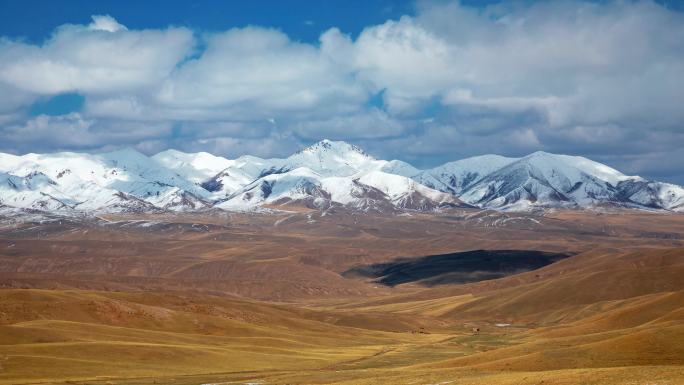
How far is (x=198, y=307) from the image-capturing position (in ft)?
537

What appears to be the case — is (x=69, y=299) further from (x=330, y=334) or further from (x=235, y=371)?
(x=235, y=371)

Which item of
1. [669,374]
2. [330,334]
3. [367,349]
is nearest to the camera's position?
[669,374]

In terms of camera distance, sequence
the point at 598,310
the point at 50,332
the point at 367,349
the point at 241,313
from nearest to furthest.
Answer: the point at 50,332 < the point at 367,349 < the point at 241,313 < the point at 598,310

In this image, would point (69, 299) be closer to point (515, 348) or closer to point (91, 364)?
point (91, 364)

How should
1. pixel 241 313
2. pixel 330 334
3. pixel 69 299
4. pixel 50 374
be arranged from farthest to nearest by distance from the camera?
pixel 241 313 → pixel 330 334 → pixel 69 299 → pixel 50 374

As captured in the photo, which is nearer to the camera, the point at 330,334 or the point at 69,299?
the point at 69,299

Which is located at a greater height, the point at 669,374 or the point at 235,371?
the point at 669,374

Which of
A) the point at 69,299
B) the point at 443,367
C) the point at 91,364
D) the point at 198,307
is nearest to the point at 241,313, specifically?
the point at 198,307

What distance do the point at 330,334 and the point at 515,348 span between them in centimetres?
6552

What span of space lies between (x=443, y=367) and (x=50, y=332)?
5141 centimetres

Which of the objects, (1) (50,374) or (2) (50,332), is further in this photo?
(2) (50,332)

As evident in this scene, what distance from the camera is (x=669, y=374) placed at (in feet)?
180

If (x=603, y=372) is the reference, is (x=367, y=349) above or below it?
below

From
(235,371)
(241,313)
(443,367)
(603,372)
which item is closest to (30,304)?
(241,313)
